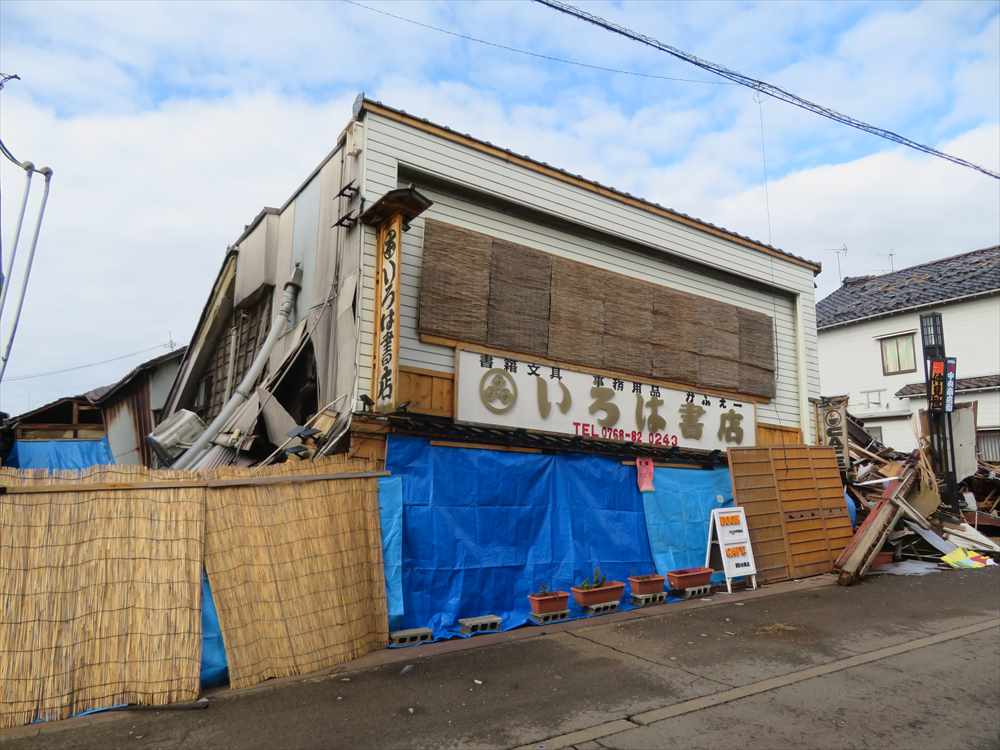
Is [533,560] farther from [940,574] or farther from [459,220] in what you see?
[940,574]

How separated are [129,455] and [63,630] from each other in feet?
36.0

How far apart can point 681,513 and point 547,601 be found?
3.76 m

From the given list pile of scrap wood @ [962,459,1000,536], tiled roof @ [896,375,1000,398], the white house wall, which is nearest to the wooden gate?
pile of scrap wood @ [962,459,1000,536]

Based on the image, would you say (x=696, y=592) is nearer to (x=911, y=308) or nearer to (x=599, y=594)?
(x=599, y=594)

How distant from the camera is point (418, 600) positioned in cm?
832

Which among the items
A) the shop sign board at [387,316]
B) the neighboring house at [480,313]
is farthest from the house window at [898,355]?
the shop sign board at [387,316]

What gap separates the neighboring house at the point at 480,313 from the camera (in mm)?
9336

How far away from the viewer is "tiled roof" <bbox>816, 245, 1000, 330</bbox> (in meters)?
24.7

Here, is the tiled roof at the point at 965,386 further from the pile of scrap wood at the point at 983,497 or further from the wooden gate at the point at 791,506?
the wooden gate at the point at 791,506

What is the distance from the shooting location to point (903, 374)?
25.6 metres

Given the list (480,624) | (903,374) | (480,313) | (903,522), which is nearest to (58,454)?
(480,313)

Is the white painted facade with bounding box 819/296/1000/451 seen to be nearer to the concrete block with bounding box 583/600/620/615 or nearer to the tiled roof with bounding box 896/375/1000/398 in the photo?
the tiled roof with bounding box 896/375/1000/398

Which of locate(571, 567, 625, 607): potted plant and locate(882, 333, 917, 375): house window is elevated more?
locate(882, 333, 917, 375): house window

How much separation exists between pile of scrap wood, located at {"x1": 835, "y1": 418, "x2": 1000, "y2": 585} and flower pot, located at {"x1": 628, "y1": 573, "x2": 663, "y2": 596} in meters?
3.97
